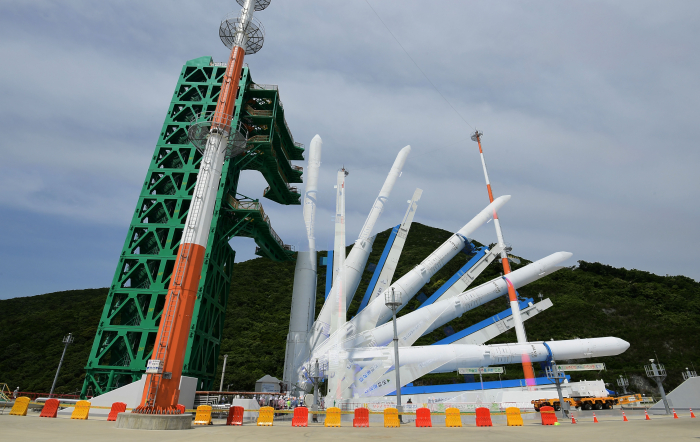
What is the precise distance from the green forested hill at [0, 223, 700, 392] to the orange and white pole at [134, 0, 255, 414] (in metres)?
32.3

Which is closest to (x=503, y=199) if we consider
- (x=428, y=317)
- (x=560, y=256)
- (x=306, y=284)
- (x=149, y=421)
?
(x=560, y=256)

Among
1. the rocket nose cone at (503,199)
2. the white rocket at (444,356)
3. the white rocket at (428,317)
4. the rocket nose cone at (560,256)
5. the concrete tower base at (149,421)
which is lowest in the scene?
the concrete tower base at (149,421)

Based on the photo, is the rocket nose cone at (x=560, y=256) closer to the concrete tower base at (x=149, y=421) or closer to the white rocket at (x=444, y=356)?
the white rocket at (x=444, y=356)

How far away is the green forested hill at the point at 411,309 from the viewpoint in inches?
1895

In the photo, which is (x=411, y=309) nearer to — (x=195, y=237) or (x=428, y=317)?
(x=428, y=317)

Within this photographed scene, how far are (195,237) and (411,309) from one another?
1912 inches

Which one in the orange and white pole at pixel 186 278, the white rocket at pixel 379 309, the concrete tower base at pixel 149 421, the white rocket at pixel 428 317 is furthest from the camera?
the white rocket at pixel 379 309

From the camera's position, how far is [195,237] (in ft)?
57.3

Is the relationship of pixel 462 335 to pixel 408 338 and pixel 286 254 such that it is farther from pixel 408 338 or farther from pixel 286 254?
pixel 286 254

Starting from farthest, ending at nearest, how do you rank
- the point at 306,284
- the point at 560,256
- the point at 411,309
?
the point at 411,309, the point at 560,256, the point at 306,284

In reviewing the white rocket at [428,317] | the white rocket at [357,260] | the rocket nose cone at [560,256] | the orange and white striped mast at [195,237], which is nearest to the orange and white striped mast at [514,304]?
the white rocket at [428,317]

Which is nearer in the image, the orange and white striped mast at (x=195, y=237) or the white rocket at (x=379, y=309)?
the orange and white striped mast at (x=195, y=237)

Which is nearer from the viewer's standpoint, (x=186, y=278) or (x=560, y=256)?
(x=186, y=278)

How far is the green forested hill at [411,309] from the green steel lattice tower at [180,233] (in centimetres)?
2047
